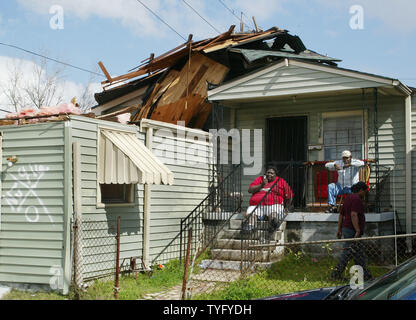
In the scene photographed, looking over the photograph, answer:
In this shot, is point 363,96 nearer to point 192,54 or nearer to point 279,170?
point 279,170

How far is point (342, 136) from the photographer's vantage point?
39.6 feet

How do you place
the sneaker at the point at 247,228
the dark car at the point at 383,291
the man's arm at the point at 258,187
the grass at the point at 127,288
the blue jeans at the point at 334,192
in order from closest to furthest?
→ 1. the dark car at the point at 383,291
2. the grass at the point at 127,288
3. the sneaker at the point at 247,228
4. the blue jeans at the point at 334,192
5. the man's arm at the point at 258,187

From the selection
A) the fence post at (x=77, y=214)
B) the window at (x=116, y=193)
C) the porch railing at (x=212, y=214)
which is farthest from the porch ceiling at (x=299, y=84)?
the fence post at (x=77, y=214)

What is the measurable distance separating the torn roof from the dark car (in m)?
8.42

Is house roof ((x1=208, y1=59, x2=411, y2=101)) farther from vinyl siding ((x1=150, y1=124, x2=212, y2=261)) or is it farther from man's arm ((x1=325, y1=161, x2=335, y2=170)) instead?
man's arm ((x1=325, y1=161, x2=335, y2=170))

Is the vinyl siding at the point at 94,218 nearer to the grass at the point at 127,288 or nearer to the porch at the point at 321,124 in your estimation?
the grass at the point at 127,288

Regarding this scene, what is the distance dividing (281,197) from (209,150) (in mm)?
2491

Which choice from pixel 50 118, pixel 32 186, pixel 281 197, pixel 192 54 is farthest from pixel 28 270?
pixel 192 54

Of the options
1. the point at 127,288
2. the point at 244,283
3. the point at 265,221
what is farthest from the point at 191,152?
the point at 244,283

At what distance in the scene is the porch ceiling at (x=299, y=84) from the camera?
34.7 ft

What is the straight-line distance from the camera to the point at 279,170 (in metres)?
12.6

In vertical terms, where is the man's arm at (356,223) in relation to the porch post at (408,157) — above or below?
below

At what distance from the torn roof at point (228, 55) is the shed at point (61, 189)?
3.56 metres

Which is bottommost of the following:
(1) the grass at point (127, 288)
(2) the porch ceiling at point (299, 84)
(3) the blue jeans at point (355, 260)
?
(1) the grass at point (127, 288)
